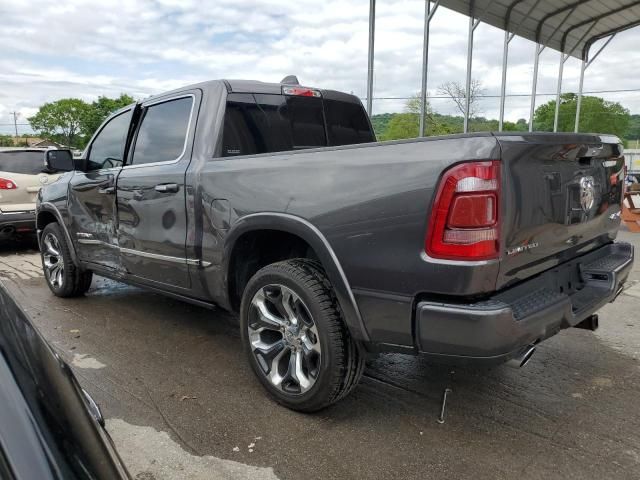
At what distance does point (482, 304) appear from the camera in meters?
2.25

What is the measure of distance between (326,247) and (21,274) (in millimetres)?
5775

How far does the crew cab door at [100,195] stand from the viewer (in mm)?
4391

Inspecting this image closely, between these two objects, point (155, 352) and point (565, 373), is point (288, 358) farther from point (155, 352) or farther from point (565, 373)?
point (565, 373)

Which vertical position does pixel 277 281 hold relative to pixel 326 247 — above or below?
below

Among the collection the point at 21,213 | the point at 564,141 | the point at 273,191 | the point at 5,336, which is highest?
the point at 564,141

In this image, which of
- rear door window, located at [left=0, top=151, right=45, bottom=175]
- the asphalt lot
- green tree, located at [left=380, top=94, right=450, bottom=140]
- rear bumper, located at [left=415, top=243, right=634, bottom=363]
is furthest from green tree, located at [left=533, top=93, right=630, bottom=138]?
rear bumper, located at [left=415, top=243, right=634, bottom=363]

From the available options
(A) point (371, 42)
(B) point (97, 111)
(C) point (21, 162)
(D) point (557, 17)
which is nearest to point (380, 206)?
(C) point (21, 162)

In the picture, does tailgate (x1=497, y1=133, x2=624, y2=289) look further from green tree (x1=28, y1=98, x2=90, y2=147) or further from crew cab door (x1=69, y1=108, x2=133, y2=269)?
green tree (x1=28, y1=98, x2=90, y2=147)

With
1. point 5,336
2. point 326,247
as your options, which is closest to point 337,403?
point 326,247

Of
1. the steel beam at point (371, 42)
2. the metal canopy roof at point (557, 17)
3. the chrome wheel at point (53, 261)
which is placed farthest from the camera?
the metal canopy roof at point (557, 17)

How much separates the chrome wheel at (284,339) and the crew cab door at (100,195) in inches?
72.4

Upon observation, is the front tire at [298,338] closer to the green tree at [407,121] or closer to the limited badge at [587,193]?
the limited badge at [587,193]

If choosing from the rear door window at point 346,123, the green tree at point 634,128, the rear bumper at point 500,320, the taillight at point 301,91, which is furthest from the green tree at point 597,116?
the rear bumper at point 500,320

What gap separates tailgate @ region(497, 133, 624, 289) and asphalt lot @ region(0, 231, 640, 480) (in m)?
0.91
